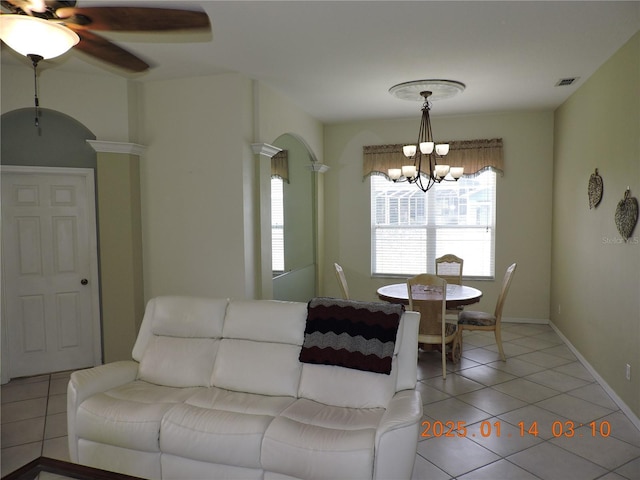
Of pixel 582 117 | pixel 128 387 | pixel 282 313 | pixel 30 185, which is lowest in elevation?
pixel 128 387

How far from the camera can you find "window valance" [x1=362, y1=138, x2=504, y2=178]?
19.8 ft

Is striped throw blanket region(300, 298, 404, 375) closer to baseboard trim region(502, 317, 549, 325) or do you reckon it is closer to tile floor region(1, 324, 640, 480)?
tile floor region(1, 324, 640, 480)

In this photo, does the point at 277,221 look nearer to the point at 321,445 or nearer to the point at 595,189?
the point at 595,189

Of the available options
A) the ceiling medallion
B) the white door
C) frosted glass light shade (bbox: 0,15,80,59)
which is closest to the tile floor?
the white door

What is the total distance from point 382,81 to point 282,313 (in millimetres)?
2734

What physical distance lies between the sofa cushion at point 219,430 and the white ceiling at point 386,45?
2.38 m

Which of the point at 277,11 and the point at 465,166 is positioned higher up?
the point at 277,11

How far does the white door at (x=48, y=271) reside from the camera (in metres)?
4.30

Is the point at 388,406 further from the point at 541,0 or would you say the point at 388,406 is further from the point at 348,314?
the point at 541,0

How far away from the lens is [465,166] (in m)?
6.15

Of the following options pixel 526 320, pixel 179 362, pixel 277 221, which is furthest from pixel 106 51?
pixel 526 320

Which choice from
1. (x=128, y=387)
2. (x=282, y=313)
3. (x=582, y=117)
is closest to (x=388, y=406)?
(x=282, y=313)

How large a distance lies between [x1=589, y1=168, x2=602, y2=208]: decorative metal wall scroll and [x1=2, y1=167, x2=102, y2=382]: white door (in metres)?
4.77

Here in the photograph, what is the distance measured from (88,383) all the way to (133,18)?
6.86 ft
